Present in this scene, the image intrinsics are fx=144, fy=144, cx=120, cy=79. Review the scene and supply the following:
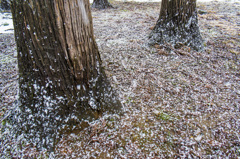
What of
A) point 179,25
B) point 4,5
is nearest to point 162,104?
point 179,25

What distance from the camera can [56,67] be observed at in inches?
57.2

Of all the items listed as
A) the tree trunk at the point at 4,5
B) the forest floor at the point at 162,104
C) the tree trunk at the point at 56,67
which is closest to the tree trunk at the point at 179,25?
the forest floor at the point at 162,104

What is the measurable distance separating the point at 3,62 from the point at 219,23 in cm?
663

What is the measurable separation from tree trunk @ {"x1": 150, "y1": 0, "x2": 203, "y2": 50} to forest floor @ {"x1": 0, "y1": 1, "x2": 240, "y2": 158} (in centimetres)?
25

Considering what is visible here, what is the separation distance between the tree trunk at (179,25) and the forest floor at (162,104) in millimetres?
249

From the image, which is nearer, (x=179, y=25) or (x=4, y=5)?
(x=179, y=25)

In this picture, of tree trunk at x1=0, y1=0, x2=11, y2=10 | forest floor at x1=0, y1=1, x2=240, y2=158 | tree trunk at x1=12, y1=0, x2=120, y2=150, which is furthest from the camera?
tree trunk at x1=0, y1=0, x2=11, y2=10

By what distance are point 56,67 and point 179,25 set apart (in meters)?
2.97

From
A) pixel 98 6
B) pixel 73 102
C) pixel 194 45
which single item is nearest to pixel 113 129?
pixel 73 102

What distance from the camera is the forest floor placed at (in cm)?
154

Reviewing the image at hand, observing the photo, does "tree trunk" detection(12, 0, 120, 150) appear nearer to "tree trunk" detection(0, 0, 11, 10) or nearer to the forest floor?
the forest floor

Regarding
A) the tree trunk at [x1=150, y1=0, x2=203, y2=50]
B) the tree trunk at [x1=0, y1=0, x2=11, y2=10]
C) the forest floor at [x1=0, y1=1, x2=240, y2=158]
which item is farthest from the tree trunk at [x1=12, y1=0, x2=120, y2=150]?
the tree trunk at [x1=0, y1=0, x2=11, y2=10]

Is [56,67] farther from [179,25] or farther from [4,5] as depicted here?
[4,5]

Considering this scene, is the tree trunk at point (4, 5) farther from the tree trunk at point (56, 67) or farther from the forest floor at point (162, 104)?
the tree trunk at point (56, 67)
